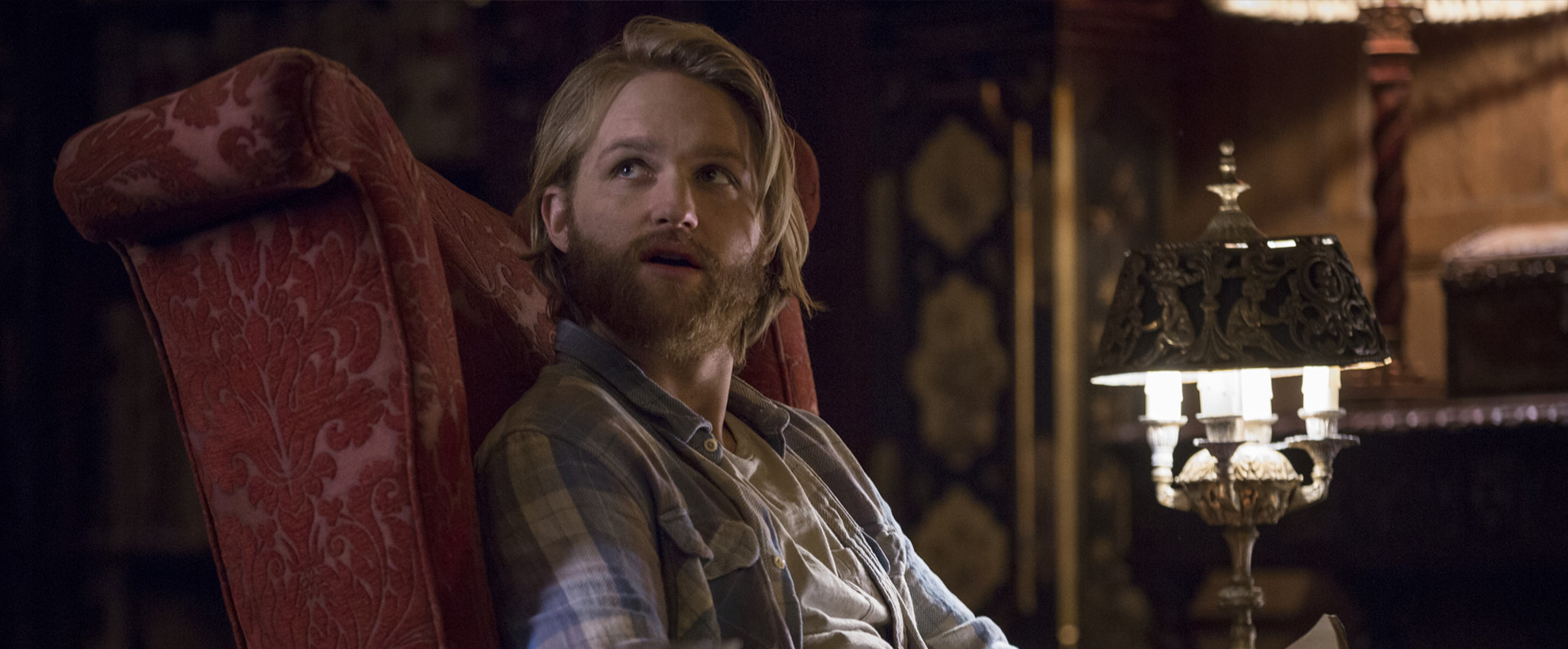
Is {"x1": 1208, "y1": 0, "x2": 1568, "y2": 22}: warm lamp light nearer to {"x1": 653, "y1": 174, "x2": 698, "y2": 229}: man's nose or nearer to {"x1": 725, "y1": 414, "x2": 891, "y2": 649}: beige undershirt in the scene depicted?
{"x1": 725, "y1": 414, "x2": 891, "y2": 649}: beige undershirt

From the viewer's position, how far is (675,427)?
3.92 ft

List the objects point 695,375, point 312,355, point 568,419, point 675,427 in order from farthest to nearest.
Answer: point 695,375 < point 675,427 < point 568,419 < point 312,355

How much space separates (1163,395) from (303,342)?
1087 mm

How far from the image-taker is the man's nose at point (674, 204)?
1197 millimetres

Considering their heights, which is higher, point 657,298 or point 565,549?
point 657,298

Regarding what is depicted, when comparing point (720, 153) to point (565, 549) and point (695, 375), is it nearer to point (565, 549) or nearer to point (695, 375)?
point (695, 375)

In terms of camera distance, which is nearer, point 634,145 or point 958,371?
point 634,145

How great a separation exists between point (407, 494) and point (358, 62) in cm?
303

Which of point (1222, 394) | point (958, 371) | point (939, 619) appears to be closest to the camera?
point (939, 619)

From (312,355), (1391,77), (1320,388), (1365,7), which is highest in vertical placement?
(1365,7)

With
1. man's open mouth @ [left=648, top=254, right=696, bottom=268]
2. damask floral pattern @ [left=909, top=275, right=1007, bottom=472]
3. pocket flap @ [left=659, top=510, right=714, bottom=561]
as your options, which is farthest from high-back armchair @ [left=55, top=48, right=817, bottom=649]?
damask floral pattern @ [left=909, top=275, right=1007, bottom=472]

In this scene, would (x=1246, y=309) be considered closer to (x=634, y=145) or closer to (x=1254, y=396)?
(x=1254, y=396)

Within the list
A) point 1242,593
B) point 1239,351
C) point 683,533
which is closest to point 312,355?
Answer: point 683,533

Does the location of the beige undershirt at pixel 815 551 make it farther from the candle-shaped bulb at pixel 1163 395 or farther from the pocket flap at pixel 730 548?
the candle-shaped bulb at pixel 1163 395
